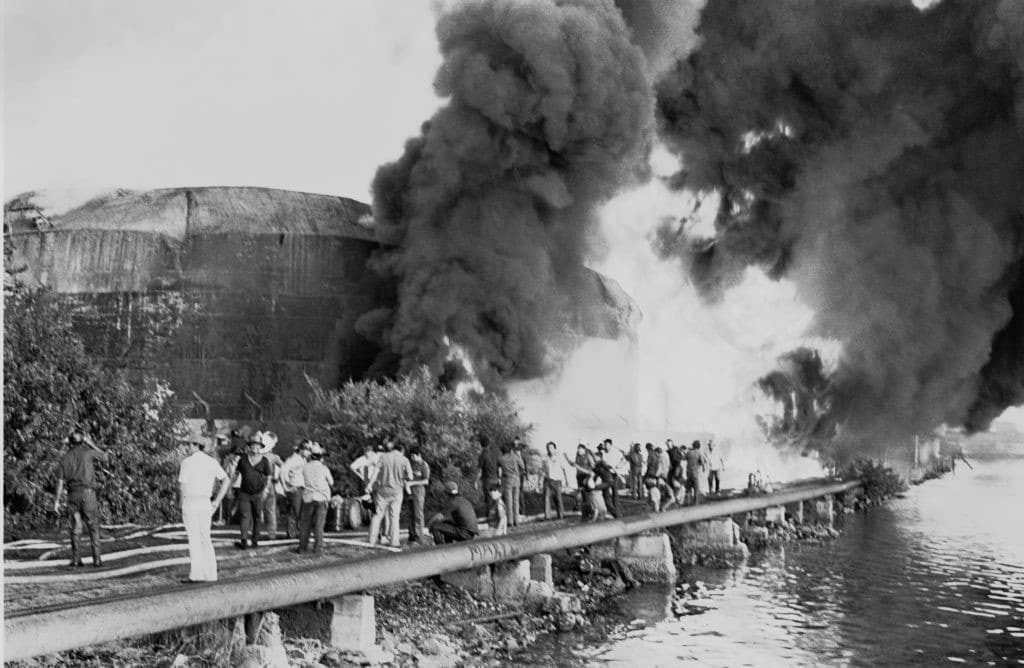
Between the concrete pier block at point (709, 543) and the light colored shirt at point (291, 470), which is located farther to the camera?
the concrete pier block at point (709, 543)

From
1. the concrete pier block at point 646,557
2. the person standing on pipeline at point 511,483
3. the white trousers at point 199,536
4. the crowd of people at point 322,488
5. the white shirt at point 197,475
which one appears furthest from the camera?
the concrete pier block at point 646,557

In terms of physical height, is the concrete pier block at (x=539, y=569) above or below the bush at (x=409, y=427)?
below

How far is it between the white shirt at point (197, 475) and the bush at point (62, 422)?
826cm

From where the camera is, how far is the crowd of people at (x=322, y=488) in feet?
38.2

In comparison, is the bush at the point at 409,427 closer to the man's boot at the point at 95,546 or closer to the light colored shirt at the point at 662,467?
the light colored shirt at the point at 662,467

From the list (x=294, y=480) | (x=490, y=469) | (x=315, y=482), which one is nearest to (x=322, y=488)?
(x=315, y=482)

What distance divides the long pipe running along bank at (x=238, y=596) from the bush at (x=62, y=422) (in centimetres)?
800

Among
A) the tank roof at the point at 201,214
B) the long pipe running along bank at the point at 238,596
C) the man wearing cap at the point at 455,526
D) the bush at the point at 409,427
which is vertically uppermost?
the tank roof at the point at 201,214

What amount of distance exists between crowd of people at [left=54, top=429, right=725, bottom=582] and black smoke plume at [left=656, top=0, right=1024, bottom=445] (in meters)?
11.1

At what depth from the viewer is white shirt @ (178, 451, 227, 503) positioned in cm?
1119

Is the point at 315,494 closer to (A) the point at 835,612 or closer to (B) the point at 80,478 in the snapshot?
(B) the point at 80,478

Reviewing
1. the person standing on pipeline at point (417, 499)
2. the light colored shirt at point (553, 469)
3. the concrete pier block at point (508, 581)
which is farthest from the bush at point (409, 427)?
the concrete pier block at point (508, 581)

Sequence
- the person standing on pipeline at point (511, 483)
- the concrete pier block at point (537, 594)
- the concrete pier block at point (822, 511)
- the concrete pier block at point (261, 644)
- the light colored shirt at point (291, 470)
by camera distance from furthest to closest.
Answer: the concrete pier block at point (822, 511) → the person standing on pipeline at point (511, 483) → the light colored shirt at point (291, 470) → the concrete pier block at point (537, 594) → the concrete pier block at point (261, 644)

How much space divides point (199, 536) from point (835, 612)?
1283 centimetres
